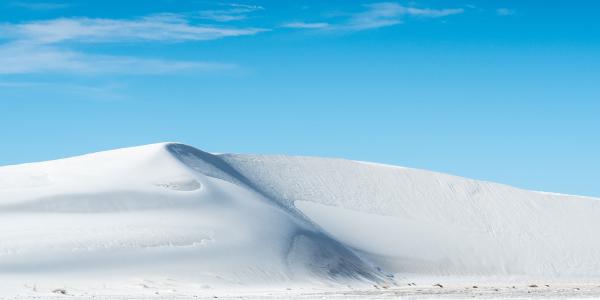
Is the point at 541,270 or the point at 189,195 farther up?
the point at 189,195

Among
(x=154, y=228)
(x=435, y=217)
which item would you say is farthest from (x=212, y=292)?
(x=435, y=217)

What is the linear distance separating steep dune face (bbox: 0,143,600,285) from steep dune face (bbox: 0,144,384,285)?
93 millimetres

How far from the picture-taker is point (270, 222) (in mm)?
58531

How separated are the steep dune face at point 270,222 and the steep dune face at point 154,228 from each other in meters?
0.09

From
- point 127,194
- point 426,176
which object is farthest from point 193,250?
point 426,176

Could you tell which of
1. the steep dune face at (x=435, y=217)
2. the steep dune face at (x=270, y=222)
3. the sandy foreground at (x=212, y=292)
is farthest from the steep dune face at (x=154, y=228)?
the steep dune face at (x=435, y=217)

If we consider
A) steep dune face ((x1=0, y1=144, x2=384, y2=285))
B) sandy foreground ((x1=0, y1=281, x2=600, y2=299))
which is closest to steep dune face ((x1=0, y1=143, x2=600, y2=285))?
steep dune face ((x1=0, y1=144, x2=384, y2=285))

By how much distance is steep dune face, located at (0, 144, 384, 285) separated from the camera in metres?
48.3

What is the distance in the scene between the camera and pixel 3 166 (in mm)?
66875

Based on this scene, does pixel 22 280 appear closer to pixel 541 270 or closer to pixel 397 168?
pixel 541 270

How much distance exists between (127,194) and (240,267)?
29.3ft

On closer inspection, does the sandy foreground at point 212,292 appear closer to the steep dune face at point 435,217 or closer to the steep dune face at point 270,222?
the steep dune face at point 270,222

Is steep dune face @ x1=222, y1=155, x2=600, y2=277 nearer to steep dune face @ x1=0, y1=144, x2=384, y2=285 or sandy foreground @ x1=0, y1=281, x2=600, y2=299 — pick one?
steep dune face @ x1=0, y1=144, x2=384, y2=285

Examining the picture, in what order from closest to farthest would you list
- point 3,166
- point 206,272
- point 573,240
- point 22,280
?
point 22,280 → point 206,272 → point 3,166 → point 573,240
